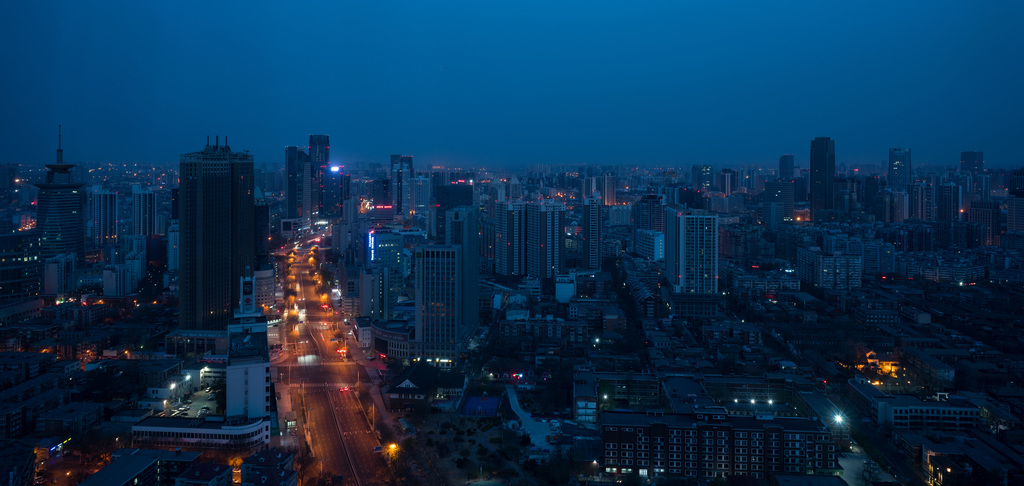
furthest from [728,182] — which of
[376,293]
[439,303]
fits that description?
[439,303]

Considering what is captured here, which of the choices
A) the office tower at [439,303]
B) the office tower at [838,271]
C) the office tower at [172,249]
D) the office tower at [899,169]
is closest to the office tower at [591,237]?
the office tower at [838,271]

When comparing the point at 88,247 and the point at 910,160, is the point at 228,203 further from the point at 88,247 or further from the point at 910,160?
the point at 910,160

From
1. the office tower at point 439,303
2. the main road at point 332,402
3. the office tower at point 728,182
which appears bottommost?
the main road at point 332,402

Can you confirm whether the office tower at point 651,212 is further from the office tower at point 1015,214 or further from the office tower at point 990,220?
the office tower at point 1015,214

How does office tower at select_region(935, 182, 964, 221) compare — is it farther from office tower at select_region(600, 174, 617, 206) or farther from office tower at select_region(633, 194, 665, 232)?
office tower at select_region(600, 174, 617, 206)

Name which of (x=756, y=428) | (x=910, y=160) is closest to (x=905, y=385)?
(x=756, y=428)

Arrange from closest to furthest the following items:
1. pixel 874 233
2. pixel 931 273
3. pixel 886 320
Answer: pixel 886 320 → pixel 931 273 → pixel 874 233

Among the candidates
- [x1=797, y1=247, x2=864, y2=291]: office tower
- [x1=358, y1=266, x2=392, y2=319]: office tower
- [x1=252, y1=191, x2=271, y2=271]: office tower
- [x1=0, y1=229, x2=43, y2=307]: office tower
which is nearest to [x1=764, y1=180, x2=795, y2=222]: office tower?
[x1=797, y1=247, x2=864, y2=291]: office tower
